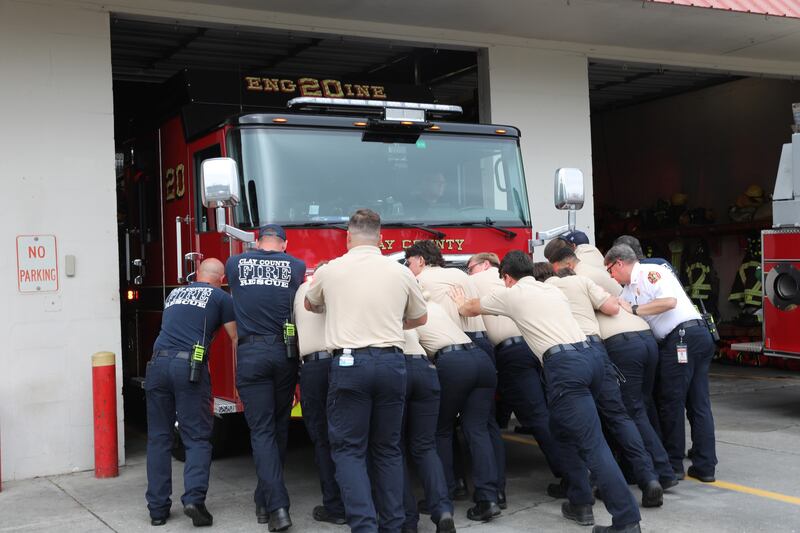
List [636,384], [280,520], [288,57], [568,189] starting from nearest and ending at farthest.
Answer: [280,520] < [636,384] < [568,189] < [288,57]

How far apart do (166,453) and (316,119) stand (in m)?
2.63

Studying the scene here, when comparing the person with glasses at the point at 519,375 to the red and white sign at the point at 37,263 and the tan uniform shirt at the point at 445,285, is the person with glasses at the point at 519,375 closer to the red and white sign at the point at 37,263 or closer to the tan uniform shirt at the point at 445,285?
the tan uniform shirt at the point at 445,285

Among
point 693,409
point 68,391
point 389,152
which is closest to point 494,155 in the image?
point 389,152

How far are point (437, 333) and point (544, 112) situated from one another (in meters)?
4.91

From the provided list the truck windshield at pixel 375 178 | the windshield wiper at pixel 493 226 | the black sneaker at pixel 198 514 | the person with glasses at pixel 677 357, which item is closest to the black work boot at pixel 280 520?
the black sneaker at pixel 198 514

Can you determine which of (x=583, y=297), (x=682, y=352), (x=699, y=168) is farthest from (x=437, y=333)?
(x=699, y=168)

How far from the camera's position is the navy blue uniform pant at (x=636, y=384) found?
660 cm

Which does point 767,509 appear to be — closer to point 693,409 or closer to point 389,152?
point 693,409

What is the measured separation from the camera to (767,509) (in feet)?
20.1

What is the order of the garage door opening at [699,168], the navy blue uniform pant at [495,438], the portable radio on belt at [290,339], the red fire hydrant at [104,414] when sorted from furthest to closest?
the garage door opening at [699,168], the red fire hydrant at [104,414], the navy blue uniform pant at [495,438], the portable radio on belt at [290,339]

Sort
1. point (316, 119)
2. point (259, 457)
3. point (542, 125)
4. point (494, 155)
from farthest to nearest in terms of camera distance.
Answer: point (542, 125), point (494, 155), point (316, 119), point (259, 457)

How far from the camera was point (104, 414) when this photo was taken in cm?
774

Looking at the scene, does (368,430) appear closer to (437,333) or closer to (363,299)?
(363,299)

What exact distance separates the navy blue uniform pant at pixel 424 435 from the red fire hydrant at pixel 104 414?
308 cm
